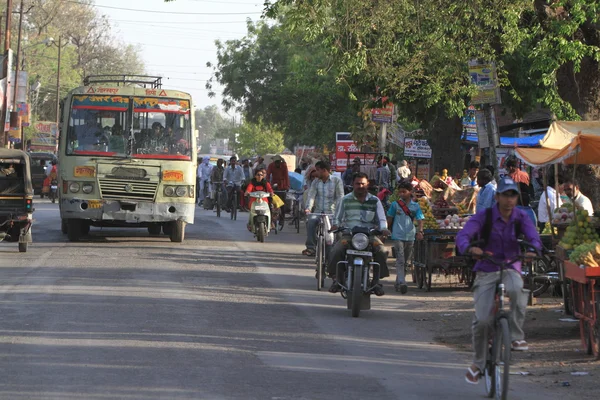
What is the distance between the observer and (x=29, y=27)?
8062 cm

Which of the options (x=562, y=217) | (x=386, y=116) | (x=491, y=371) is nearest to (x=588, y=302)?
(x=491, y=371)

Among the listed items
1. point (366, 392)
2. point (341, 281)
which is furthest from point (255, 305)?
point (366, 392)

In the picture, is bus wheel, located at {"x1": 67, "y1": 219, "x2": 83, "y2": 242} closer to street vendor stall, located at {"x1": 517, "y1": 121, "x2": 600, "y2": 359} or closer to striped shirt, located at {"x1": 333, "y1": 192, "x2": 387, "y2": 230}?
striped shirt, located at {"x1": 333, "y1": 192, "x2": 387, "y2": 230}

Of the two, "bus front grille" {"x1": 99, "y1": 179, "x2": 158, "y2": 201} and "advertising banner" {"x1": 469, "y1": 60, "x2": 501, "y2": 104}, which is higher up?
"advertising banner" {"x1": 469, "y1": 60, "x2": 501, "y2": 104}

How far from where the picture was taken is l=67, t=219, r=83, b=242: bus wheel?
21828 millimetres

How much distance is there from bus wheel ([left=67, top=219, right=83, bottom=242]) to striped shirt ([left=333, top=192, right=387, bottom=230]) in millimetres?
9918

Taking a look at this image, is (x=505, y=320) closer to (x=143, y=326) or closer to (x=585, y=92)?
(x=143, y=326)

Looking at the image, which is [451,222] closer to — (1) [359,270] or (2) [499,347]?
(1) [359,270]

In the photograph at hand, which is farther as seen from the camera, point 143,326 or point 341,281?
point 341,281

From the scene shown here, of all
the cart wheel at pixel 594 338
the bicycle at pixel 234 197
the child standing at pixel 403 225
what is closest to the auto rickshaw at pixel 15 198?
the child standing at pixel 403 225

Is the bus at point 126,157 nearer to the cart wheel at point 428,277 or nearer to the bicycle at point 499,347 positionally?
the cart wheel at point 428,277

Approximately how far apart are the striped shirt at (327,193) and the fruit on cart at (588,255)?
681cm

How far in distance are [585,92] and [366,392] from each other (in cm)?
1148

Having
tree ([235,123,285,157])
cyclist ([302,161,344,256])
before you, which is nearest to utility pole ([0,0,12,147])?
cyclist ([302,161,344,256])
